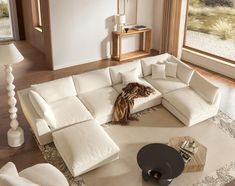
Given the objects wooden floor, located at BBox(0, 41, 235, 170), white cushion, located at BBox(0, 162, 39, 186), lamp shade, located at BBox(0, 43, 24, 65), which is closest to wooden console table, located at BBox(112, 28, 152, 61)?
wooden floor, located at BBox(0, 41, 235, 170)

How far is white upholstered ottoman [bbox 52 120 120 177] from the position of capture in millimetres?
3930

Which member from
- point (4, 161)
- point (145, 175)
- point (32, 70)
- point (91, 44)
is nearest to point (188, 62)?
point (91, 44)

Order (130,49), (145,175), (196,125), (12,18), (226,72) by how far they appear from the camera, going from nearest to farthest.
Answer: (145,175) → (196,125) → (226,72) → (130,49) → (12,18)

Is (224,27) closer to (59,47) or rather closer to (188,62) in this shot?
(188,62)

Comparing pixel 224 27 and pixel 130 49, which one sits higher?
pixel 224 27

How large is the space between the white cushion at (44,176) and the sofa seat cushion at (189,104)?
2623 millimetres

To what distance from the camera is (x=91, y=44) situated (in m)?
7.77

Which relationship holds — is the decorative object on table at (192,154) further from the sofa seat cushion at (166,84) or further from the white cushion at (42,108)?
the white cushion at (42,108)

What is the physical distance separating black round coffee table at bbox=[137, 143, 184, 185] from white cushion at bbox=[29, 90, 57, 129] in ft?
4.86

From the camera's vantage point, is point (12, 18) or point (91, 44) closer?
point (91, 44)

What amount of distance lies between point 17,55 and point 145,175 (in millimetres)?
2439

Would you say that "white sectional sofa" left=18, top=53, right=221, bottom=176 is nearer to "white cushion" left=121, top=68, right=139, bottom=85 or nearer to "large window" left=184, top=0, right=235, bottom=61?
"white cushion" left=121, top=68, right=139, bottom=85

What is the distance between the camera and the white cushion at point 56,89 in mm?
4953

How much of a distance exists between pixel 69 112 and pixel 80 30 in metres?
3.25
